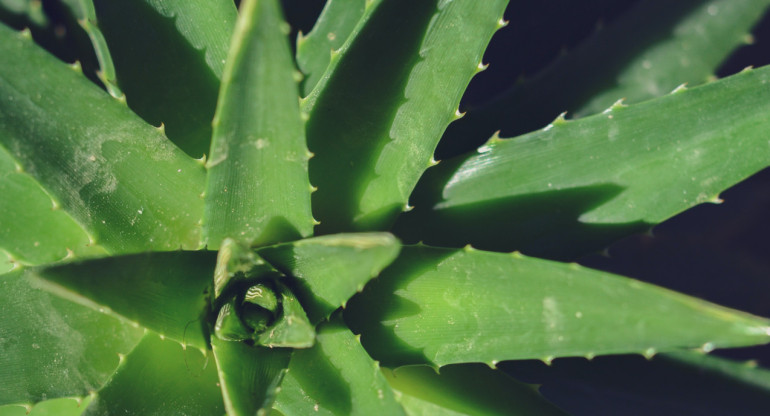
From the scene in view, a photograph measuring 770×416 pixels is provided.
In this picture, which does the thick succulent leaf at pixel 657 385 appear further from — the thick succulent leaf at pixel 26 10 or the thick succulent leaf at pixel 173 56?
the thick succulent leaf at pixel 26 10

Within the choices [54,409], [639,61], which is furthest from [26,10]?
[639,61]

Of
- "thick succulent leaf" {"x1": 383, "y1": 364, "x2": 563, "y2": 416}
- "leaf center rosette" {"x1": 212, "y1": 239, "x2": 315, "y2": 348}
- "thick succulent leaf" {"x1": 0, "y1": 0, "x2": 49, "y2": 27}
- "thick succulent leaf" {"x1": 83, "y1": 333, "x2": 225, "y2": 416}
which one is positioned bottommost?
"thick succulent leaf" {"x1": 383, "y1": 364, "x2": 563, "y2": 416}

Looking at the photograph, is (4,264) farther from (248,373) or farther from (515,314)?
(515,314)

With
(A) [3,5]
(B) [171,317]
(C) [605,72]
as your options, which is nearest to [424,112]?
(B) [171,317]

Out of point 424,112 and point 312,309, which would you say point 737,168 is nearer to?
point 424,112

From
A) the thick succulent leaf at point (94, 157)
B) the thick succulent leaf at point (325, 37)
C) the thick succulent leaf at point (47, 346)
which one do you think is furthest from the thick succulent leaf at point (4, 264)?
the thick succulent leaf at point (325, 37)

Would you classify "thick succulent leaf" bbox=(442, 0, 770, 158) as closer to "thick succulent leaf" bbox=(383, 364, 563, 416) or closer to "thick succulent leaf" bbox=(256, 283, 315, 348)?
"thick succulent leaf" bbox=(383, 364, 563, 416)

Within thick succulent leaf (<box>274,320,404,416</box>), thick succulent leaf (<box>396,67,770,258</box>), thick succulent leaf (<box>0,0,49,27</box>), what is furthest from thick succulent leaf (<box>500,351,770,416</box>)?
thick succulent leaf (<box>0,0,49,27</box>)
